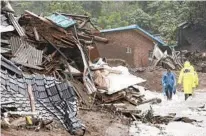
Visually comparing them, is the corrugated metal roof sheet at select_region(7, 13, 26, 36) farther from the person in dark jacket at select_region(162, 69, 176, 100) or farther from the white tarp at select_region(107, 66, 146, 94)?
the person in dark jacket at select_region(162, 69, 176, 100)

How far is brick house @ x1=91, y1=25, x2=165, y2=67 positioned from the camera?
31.9m

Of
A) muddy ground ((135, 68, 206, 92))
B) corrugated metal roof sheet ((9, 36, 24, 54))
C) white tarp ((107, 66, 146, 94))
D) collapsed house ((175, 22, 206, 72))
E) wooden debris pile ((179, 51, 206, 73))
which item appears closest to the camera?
corrugated metal roof sheet ((9, 36, 24, 54))

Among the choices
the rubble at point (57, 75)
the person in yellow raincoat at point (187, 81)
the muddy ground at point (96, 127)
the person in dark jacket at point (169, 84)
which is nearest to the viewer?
the muddy ground at point (96, 127)

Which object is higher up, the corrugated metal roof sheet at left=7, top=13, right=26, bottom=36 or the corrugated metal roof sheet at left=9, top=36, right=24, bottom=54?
the corrugated metal roof sheet at left=7, top=13, right=26, bottom=36

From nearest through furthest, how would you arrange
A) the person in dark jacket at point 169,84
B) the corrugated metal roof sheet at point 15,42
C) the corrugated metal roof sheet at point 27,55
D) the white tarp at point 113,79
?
the corrugated metal roof sheet at point 27,55
the corrugated metal roof sheet at point 15,42
the white tarp at point 113,79
the person in dark jacket at point 169,84

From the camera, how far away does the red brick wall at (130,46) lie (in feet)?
105

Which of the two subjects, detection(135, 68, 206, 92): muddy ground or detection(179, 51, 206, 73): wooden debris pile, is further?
detection(179, 51, 206, 73): wooden debris pile

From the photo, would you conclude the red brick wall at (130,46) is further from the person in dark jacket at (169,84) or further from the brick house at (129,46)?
the person in dark jacket at (169,84)

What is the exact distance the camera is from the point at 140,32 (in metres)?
31.7

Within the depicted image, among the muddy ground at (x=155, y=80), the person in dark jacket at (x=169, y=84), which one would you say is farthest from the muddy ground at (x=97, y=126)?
the muddy ground at (x=155, y=80)

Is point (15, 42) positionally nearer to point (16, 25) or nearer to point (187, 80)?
point (16, 25)

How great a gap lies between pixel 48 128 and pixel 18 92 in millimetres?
1662

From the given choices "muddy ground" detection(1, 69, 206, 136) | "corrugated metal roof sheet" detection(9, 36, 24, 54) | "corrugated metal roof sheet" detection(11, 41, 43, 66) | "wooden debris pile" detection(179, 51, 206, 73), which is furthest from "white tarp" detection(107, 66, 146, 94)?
"wooden debris pile" detection(179, 51, 206, 73)

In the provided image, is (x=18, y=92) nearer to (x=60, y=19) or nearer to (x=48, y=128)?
(x=48, y=128)
